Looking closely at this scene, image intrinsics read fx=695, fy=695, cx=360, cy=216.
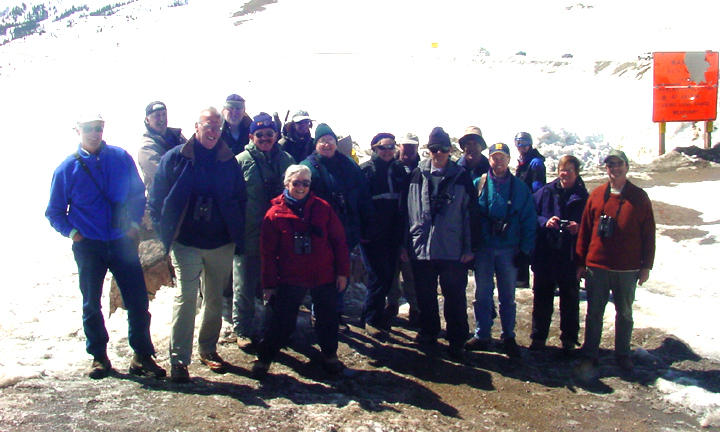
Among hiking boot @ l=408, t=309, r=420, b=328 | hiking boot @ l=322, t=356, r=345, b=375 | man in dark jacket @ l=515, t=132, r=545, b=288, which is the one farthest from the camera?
hiking boot @ l=408, t=309, r=420, b=328

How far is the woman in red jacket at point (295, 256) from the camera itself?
17.5 feet

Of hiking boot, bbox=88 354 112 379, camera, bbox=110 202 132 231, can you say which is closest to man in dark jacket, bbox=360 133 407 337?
camera, bbox=110 202 132 231

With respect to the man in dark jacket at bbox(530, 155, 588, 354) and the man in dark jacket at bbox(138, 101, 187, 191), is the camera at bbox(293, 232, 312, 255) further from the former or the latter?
the man in dark jacket at bbox(530, 155, 588, 354)

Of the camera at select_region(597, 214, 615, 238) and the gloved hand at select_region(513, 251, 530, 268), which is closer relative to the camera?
the camera at select_region(597, 214, 615, 238)

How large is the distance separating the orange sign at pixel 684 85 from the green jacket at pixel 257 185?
45.3 feet

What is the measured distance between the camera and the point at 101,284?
17.3 feet

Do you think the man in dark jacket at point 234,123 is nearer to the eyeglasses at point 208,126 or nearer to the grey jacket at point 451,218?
the eyeglasses at point 208,126

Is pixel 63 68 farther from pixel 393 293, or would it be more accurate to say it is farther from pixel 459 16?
pixel 393 293

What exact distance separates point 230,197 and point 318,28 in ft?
147

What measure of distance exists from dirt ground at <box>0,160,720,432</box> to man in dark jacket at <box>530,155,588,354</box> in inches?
9.7

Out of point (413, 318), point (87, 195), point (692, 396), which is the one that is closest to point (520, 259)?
point (413, 318)

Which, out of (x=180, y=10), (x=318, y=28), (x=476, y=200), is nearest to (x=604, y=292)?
(x=476, y=200)

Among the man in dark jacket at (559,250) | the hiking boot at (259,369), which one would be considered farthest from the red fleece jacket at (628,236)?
the hiking boot at (259,369)

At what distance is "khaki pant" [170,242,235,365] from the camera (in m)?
5.24
